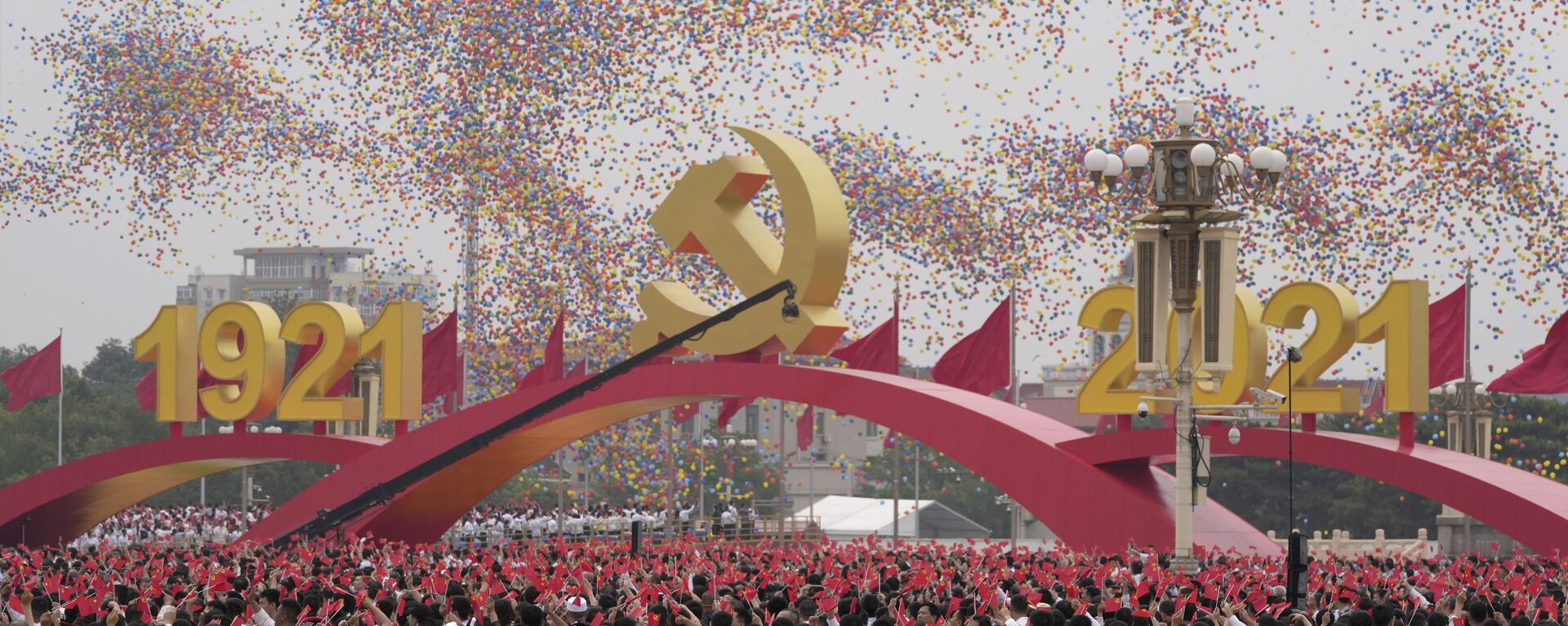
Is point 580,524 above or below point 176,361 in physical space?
below

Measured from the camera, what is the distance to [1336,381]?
204 feet

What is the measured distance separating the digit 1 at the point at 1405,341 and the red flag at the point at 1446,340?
2811mm

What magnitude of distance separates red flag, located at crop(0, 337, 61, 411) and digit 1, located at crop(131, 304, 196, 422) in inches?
215

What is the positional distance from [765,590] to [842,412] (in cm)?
1131

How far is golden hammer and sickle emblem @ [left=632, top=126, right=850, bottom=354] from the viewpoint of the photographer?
26.3m

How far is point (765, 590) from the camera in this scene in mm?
16000

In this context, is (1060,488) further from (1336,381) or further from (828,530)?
(1336,381)

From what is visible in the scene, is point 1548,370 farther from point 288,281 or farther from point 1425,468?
point 288,281

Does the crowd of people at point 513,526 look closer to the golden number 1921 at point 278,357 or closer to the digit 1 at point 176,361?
the digit 1 at point 176,361

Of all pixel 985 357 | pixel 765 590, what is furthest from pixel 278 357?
pixel 765 590

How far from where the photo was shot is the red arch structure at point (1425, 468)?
22.1 metres

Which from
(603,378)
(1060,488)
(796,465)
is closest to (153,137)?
(796,465)

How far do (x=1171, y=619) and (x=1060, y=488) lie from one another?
1241cm

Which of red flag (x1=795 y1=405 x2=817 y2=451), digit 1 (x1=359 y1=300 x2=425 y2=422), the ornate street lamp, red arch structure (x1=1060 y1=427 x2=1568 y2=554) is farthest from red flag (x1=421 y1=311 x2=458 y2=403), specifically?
the ornate street lamp
